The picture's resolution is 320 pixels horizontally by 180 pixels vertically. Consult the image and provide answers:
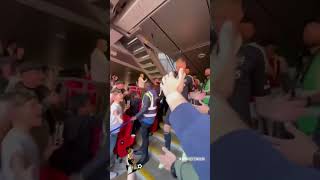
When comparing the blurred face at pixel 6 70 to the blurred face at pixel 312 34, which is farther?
the blurred face at pixel 6 70

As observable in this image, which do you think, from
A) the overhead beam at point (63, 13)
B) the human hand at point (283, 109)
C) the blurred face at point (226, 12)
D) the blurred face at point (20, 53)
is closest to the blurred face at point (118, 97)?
the overhead beam at point (63, 13)

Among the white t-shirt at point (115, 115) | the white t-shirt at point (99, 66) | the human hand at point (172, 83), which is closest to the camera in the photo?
the white t-shirt at point (99, 66)

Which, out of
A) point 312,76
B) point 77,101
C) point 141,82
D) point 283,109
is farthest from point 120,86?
point 312,76

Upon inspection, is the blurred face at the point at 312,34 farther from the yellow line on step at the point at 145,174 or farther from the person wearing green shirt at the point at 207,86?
the yellow line on step at the point at 145,174

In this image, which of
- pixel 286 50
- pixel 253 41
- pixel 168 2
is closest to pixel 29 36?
pixel 168 2

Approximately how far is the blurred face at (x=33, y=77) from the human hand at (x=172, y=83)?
2.68 feet

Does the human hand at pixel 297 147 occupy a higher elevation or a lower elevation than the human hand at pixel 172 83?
lower

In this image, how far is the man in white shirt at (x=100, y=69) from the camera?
250 centimetres

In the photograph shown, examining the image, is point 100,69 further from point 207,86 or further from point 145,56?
point 207,86

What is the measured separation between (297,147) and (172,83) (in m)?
0.98

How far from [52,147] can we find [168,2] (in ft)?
3.64

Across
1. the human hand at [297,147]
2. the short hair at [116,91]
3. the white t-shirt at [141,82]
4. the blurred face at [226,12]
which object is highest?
the blurred face at [226,12]

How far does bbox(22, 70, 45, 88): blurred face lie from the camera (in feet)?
7.00

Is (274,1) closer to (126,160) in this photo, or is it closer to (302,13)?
(302,13)
